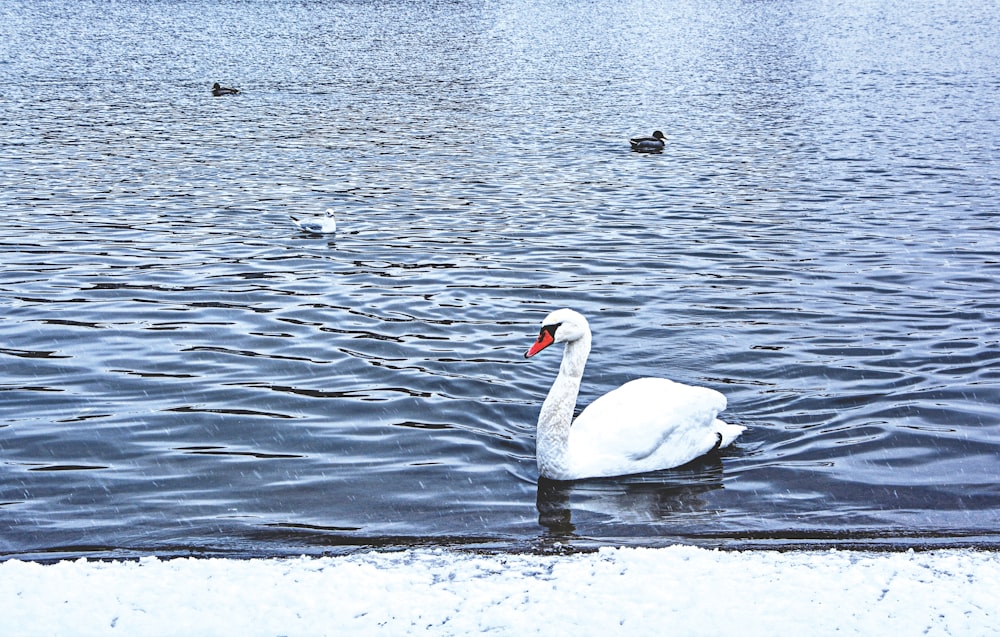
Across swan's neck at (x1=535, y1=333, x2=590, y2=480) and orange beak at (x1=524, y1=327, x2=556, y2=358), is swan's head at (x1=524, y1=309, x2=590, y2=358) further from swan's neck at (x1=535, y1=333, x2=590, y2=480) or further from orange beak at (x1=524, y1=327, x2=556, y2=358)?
swan's neck at (x1=535, y1=333, x2=590, y2=480)

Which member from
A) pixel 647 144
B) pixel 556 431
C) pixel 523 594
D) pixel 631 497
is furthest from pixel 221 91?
pixel 523 594

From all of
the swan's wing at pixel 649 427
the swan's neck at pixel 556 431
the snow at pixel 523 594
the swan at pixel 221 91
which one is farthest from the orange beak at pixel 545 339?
the swan at pixel 221 91

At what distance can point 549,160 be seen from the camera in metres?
24.1

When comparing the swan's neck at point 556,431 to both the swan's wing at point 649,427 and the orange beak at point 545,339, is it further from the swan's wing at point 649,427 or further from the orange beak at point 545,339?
the orange beak at point 545,339

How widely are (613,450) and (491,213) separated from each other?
10.7 meters

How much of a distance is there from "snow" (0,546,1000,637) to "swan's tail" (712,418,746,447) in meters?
2.39

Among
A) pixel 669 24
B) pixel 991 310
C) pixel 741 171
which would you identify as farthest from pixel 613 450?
pixel 669 24

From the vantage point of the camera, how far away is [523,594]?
5848 mm

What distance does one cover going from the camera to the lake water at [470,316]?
793 centimetres

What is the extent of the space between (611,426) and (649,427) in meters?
0.29

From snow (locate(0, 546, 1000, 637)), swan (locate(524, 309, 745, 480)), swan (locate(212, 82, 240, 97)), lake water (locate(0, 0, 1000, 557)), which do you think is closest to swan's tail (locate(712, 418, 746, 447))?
swan (locate(524, 309, 745, 480))

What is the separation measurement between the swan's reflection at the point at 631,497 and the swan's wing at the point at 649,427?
0.14 meters

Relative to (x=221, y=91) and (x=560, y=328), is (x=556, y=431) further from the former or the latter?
(x=221, y=91)

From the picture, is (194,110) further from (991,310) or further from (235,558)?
(235,558)
